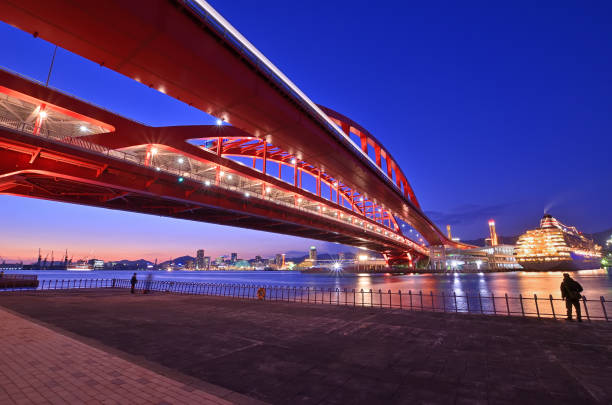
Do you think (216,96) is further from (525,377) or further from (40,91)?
(40,91)

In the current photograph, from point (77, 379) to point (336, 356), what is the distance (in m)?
5.21

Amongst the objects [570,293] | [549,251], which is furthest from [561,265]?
[570,293]

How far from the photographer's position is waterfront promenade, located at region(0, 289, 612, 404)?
483 cm

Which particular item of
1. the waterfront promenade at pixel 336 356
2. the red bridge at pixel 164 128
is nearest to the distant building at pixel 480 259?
the red bridge at pixel 164 128

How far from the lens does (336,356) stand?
679 cm

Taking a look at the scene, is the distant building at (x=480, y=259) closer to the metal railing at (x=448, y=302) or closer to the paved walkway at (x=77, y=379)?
the metal railing at (x=448, y=302)

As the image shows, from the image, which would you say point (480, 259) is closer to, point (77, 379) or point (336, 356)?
point (336, 356)

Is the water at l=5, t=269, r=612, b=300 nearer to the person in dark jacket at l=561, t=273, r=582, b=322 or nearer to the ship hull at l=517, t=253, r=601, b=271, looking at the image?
the ship hull at l=517, t=253, r=601, b=271

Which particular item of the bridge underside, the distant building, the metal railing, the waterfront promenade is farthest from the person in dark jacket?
the distant building

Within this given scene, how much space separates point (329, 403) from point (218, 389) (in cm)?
189

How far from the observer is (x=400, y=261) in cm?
11375

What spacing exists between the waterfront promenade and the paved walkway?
0.17 ft

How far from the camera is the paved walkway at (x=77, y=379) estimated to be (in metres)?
4.30

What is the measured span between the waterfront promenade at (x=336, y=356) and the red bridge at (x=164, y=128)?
781 cm
